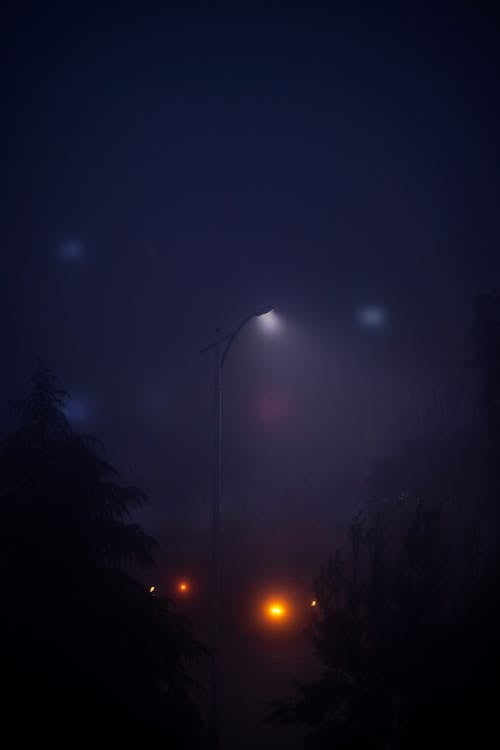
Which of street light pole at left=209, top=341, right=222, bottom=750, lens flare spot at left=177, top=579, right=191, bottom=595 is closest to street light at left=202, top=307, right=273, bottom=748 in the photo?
street light pole at left=209, top=341, right=222, bottom=750

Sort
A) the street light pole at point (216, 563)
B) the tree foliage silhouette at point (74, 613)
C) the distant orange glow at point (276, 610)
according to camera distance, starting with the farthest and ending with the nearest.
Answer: the distant orange glow at point (276, 610), the street light pole at point (216, 563), the tree foliage silhouette at point (74, 613)

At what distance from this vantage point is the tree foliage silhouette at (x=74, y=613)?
6.03 m

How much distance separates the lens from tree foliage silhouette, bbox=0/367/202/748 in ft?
19.8

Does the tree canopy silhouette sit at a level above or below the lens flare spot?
below

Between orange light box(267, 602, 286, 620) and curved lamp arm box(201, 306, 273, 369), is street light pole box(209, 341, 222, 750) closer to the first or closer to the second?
curved lamp arm box(201, 306, 273, 369)

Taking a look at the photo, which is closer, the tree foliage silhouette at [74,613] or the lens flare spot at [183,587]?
the tree foliage silhouette at [74,613]

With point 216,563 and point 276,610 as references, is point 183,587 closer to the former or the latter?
point 276,610

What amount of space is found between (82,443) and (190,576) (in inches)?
1205

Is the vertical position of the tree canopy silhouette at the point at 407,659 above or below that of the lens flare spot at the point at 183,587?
below

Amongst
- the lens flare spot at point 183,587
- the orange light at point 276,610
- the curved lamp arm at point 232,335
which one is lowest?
the orange light at point 276,610

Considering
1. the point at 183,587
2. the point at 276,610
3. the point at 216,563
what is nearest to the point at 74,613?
the point at 216,563

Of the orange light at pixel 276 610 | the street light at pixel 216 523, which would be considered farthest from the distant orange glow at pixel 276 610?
the street light at pixel 216 523

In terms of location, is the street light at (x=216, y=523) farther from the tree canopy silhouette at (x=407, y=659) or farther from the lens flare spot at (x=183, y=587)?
the lens flare spot at (x=183, y=587)

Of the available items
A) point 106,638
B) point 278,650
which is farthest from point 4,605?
point 278,650
